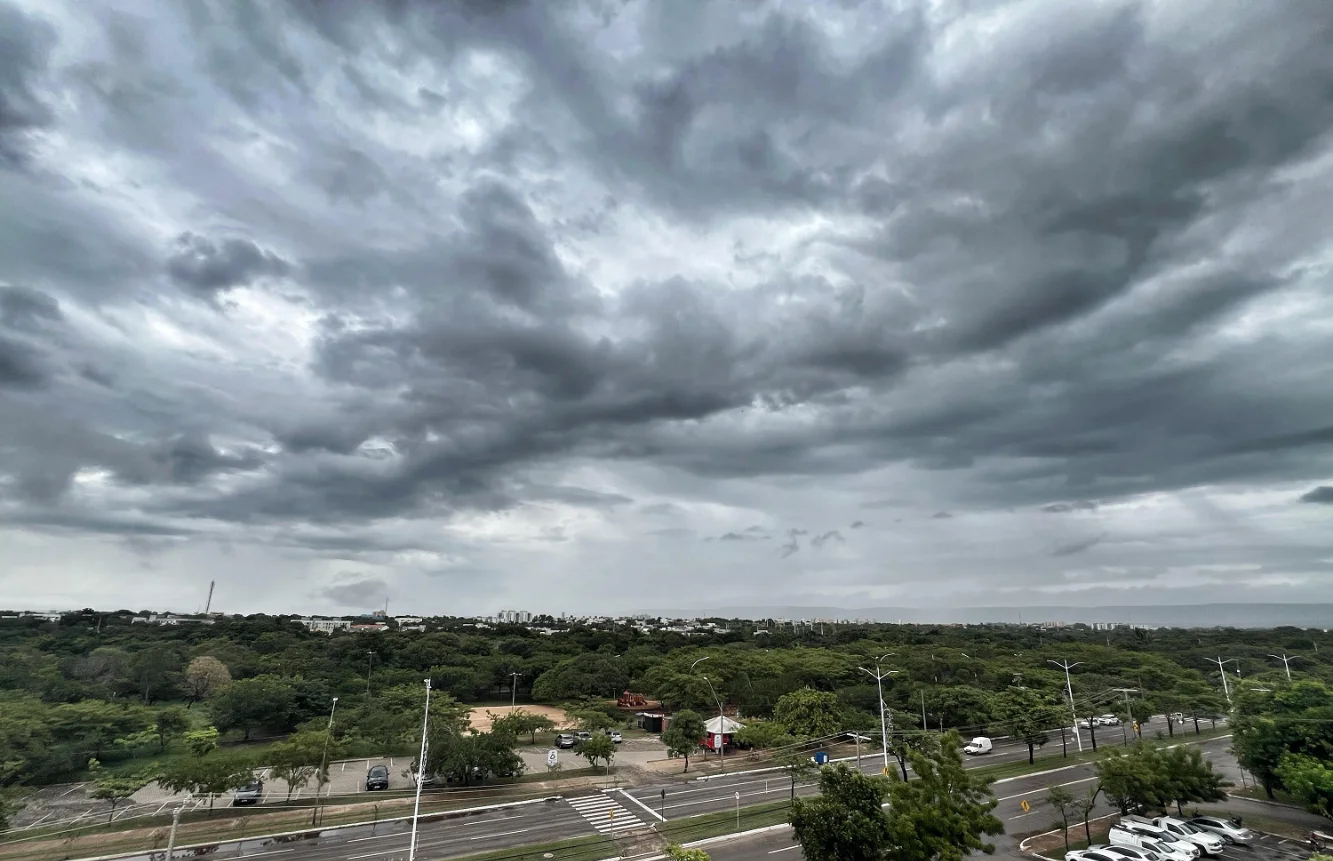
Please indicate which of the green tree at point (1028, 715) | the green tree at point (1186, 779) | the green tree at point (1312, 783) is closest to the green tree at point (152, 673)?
the green tree at point (1028, 715)

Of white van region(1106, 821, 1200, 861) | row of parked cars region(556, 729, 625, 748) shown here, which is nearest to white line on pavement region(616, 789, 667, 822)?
row of parked cars region(556, 729, 625, 748)

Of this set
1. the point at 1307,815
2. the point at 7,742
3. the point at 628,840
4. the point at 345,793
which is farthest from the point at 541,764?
the point at 1307,815

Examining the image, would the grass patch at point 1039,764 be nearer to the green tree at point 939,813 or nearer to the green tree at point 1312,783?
the green tree at point 1312,783

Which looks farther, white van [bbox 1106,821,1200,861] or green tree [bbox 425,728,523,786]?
green tree [bbox 425,728,523,786]

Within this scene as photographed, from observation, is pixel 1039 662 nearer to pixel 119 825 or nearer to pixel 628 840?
pixel 628 840

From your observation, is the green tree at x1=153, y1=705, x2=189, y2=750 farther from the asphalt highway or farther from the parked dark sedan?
the asphalt highway

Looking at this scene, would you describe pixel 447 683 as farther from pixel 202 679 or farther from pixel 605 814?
pixel 605 814

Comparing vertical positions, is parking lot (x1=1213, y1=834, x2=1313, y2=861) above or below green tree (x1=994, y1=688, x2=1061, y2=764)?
below
